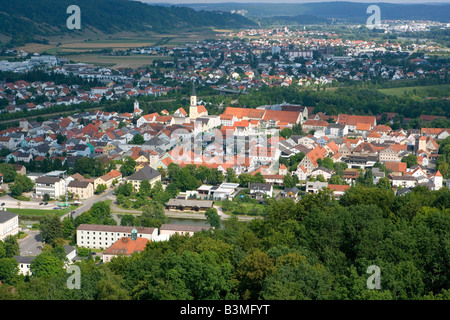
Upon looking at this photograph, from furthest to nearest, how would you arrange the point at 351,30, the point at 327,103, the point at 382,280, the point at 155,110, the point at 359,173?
the point at 351,30 < the point at 327,103 < the point at 155,110 < the point at 359,173 < the point at 382,280

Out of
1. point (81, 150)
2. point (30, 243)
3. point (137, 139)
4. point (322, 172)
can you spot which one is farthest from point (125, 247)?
point (137, 139)

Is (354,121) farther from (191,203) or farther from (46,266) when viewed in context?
(46,266)

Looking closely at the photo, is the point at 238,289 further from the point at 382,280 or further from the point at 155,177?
the point at 155,177

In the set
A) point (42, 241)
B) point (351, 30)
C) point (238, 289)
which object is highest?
point (351, 30)

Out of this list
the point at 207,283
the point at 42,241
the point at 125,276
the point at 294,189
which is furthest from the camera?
the point at 294,189

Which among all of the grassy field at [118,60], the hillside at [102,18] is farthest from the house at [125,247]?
the hillside at [102,18]

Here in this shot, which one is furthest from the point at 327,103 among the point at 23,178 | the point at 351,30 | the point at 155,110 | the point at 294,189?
the point at 351,30

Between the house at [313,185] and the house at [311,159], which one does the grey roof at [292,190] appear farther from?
the house at [311,159]
